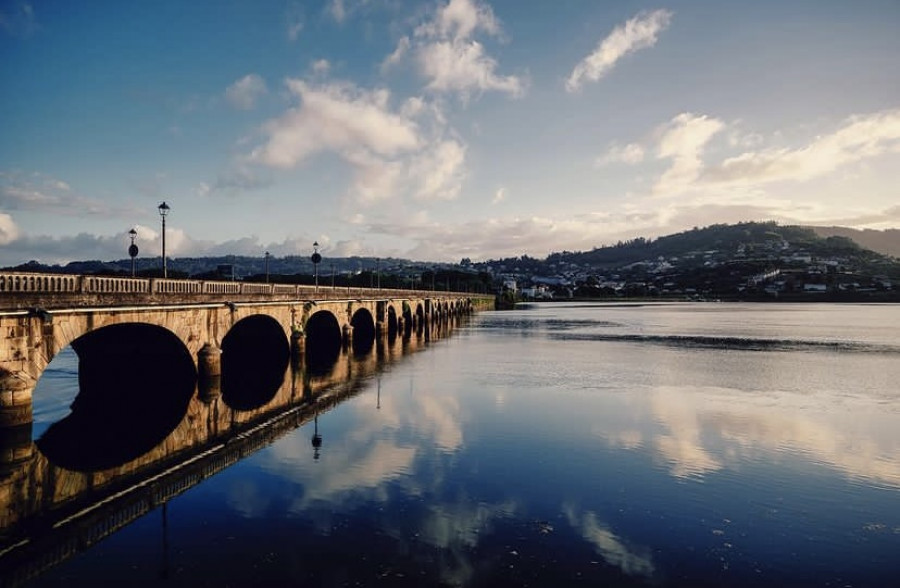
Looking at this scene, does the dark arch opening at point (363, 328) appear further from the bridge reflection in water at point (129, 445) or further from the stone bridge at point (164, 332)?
the bridge reflection in water at point (129, 445)

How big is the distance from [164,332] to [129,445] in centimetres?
1115

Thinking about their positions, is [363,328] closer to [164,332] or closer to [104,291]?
[164,332]

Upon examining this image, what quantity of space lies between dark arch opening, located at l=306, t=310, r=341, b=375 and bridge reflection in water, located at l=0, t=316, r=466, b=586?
9.23 meters

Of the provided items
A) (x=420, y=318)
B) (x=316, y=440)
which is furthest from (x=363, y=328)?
(x=316, y=440)

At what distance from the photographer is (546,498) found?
16.5 metres

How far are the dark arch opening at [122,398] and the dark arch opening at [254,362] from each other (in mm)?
2940

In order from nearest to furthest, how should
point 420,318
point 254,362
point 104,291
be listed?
point 104,291
point 254,362
point 420,318

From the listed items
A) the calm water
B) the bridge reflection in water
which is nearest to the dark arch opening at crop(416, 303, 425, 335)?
the bridge reflection in water

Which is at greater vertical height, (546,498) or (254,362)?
(546,498)

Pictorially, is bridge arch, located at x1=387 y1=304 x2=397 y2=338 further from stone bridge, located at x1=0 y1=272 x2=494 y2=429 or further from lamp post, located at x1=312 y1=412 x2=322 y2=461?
lamp post, located at x1=312 y1=412 x2=322 y2=461

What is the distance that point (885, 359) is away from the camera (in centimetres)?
5238

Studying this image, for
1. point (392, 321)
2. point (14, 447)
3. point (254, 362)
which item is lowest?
point (254, 362)

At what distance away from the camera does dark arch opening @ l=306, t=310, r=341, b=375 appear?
167 ft

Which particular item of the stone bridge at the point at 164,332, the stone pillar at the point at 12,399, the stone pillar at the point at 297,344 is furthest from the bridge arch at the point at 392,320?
the stone pillar at the point at 12,399
